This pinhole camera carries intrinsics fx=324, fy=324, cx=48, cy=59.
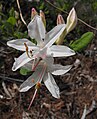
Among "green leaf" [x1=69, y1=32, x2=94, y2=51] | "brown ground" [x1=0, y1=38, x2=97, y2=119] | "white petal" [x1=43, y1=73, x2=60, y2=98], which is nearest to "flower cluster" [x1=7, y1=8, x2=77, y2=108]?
"white petal" [x1=43, y1=73, x2=60, y2=98]

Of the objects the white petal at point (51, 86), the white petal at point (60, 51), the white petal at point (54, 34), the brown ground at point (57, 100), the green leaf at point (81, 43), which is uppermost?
the white petal at point (54, 34)

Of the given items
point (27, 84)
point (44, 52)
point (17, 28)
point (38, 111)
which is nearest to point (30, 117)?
point (38, 111)

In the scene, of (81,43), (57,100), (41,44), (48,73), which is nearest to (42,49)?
(41,44)

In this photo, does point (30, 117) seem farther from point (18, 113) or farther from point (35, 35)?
point (35, 35)

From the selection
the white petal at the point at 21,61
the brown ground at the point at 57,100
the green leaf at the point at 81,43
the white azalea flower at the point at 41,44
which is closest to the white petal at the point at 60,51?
the white azalea flower at the point at 41,44

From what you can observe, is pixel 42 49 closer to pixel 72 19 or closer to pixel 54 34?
pixel 54 34

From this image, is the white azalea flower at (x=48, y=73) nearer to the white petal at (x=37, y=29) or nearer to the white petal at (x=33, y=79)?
the white petal at (x=33, y=79)
